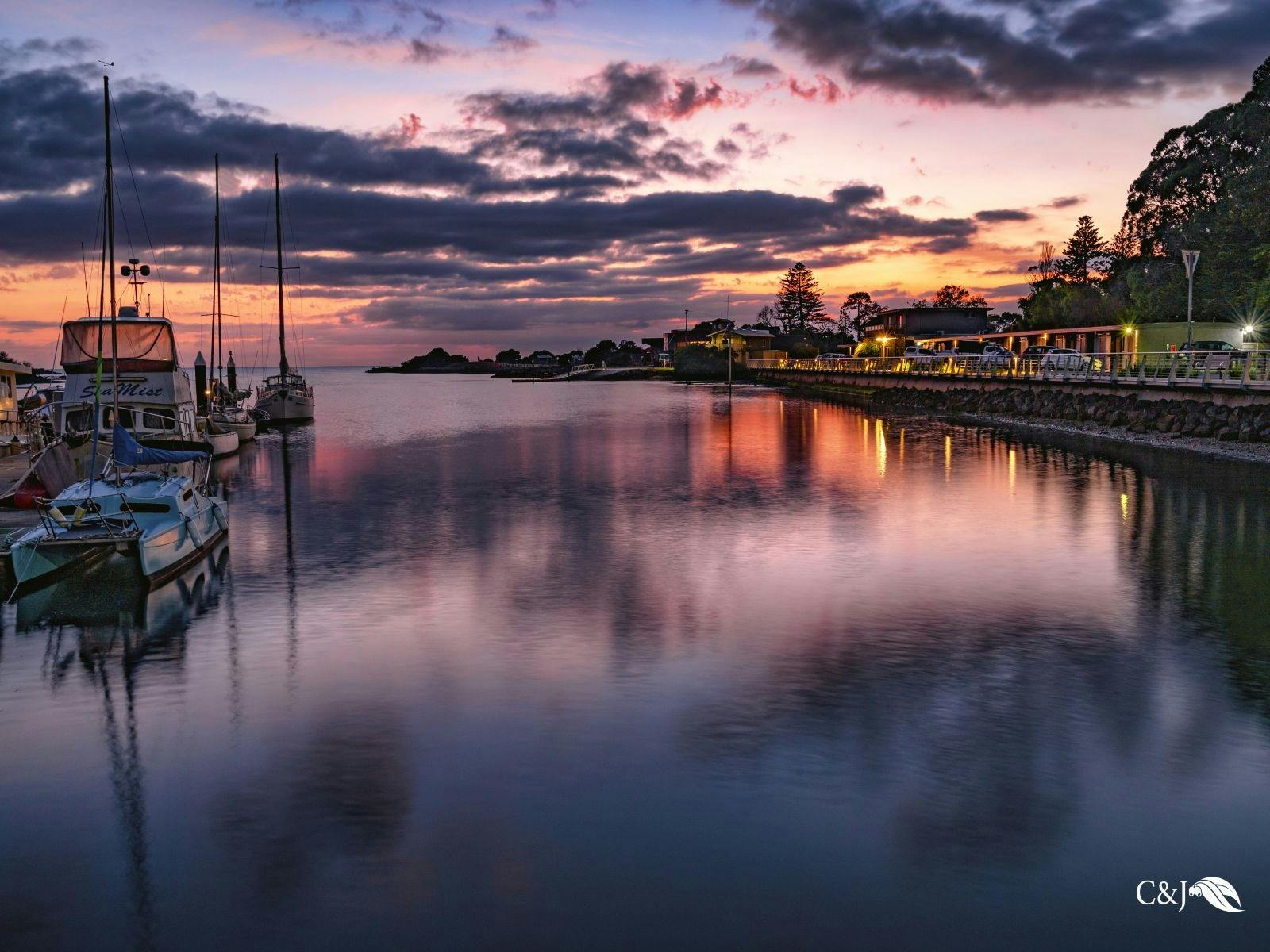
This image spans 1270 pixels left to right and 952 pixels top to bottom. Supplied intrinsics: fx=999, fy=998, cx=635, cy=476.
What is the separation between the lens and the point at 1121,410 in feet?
181

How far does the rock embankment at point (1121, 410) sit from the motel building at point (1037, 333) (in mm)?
4724

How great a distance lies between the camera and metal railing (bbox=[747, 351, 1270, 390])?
48.8 m

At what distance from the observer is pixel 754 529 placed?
1166 inches

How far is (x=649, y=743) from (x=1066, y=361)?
6658 centimetres

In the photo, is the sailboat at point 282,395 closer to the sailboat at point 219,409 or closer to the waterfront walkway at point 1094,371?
the sailboat at point 219,409

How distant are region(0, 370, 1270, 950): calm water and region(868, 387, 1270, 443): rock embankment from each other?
1996cm

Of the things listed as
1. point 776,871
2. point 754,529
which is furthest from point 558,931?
point 754,529

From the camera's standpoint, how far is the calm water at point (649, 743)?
28.3 feet

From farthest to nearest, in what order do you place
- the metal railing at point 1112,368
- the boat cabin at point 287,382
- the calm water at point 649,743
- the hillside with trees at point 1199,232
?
1. the boat cabin at point 287,382
2. the hillside with trees at point 1199,232
3. the metal railing at point 1112,368
4. the calm water at point 649,743

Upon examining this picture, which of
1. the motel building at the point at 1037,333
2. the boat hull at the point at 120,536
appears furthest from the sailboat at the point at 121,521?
the motel building at the point at 1037,333

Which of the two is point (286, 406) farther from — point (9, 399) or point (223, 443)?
point (9, 399)

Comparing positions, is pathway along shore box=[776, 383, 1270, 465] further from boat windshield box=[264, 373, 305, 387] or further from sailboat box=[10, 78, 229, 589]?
boat windshield box=[264, 373, 305, 387]

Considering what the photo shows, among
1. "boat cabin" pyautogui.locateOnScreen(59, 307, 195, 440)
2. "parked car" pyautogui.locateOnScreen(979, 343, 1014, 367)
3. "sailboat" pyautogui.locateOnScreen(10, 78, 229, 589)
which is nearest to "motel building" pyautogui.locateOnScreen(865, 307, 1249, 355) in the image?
"parked car" pyautogui.locateOnScreen(979, 343, 1014, 367)

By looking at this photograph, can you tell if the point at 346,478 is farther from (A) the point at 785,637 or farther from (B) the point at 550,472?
(A) the point at 785,637
